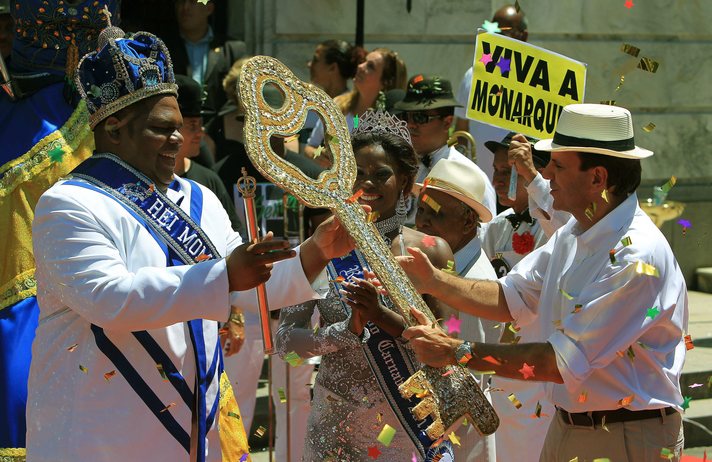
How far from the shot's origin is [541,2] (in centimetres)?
1158

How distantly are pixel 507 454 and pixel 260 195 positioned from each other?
228 cm

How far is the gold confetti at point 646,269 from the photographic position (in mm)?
4418

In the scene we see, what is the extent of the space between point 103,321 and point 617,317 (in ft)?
5.69

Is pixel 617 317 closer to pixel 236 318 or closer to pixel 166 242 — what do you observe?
pixel 166 242

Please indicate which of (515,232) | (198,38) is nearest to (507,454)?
(515,232)

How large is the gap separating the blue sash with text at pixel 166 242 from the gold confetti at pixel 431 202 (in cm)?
203

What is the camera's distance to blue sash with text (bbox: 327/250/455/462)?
475 centimetres

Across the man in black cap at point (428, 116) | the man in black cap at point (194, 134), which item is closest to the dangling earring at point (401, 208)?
the man in black cap at point (194, 134)

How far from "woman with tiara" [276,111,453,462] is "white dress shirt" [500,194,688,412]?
59 centimetres

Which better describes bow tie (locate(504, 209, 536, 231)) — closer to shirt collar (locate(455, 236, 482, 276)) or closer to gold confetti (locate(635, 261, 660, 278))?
shirt collar (locate(455, 236, 482, 276))

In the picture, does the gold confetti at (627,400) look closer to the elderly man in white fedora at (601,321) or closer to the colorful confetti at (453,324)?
the elderly man in white fedora at (601,321)

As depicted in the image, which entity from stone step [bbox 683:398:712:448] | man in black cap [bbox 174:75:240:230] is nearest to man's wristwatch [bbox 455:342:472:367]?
man in black cap [bbox 174:75:240:230]

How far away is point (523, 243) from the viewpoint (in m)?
6.69

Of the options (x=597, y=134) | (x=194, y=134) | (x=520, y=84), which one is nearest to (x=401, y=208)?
(x=597, y=134)
